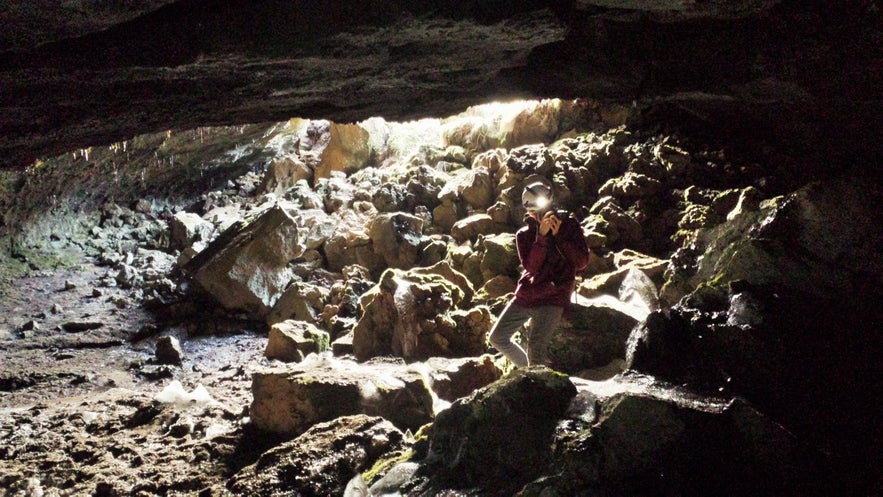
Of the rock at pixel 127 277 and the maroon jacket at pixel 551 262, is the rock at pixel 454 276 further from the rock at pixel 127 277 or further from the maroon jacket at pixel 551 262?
the rock at pixel 127 277

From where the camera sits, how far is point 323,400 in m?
5.16

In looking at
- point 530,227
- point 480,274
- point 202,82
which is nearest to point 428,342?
point 480,274

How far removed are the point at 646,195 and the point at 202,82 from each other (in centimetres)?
792

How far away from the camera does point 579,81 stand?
5.19m

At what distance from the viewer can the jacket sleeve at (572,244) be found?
4793mm

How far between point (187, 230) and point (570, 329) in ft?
40.5

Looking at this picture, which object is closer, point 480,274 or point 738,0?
point 738,0

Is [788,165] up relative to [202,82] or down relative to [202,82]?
down

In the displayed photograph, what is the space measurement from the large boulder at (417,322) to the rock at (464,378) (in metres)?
1.29

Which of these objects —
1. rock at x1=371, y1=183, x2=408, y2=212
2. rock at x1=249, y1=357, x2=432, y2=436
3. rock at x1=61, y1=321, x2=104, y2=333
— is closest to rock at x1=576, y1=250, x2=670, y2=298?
rock at x1=249, y1=357, x2=432, y2=436

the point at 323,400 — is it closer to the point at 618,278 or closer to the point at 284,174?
the point at 618,278

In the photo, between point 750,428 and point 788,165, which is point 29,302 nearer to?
point 750,428

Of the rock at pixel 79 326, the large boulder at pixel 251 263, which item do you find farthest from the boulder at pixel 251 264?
the rock at pixel 79 326

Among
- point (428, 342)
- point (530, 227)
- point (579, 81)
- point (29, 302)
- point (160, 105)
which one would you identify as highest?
point (160, 105)
